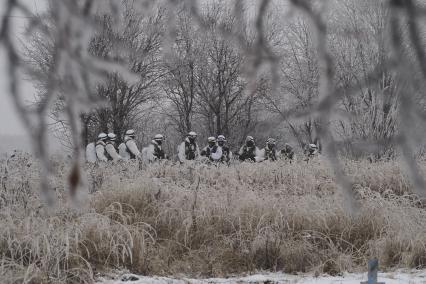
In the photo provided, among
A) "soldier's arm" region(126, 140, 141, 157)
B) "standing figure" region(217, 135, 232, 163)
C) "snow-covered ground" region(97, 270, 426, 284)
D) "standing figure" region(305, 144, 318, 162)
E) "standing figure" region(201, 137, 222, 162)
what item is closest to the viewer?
"snow-covered ground" region(97, 270, 426, 284)

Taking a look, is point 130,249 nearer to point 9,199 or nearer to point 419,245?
point 9,199

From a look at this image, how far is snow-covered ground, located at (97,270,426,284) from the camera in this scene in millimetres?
3988

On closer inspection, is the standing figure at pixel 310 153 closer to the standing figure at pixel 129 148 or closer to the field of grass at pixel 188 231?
the field of grass at pixel 188 231

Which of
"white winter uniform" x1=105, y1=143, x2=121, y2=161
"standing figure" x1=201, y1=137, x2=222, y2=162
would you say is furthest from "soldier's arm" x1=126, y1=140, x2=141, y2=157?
"standing figure" x1=201, y1=137, x2=222, y2=162

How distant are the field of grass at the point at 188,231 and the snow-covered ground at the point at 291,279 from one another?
13 centimetres

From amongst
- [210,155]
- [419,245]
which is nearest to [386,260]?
[419,245]

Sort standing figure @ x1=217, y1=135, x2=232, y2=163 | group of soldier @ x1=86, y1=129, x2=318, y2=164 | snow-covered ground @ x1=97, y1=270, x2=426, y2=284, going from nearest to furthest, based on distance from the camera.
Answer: snow-covered ground @ x1=97, y1=270, x2=426, y2=284 < group of soldier @ x1=86, y1=129, x2=318, y2=164 < standing figure @ x1=217, y1=135, x2=232, y2=163

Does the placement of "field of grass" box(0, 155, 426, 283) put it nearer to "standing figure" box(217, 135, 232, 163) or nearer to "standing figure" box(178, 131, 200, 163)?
"standing figure" box(178, 131, 200, 163)

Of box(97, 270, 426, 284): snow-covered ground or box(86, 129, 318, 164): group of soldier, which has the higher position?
box(86, 129, 318, 164): group of soldier

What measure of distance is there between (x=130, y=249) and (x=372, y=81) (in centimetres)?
335

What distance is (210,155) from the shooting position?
1073 centimetres

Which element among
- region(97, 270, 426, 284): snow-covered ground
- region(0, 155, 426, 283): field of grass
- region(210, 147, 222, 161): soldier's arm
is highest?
region(210, 147, 222, 161): soldier's arm

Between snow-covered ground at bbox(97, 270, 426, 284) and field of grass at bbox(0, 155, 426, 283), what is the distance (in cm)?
13

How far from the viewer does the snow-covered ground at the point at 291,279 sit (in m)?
3.99
